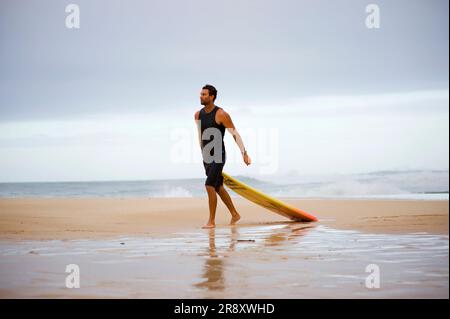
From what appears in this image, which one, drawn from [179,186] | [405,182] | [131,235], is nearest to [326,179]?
[405,182]

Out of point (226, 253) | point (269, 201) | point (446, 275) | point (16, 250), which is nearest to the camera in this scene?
point (446, 275)

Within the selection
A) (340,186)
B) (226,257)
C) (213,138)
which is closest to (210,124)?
(213,138)

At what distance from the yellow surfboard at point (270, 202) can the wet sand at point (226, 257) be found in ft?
0.66

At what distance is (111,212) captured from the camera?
922 centimetres

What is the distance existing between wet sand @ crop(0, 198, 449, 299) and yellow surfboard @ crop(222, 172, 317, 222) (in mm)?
202

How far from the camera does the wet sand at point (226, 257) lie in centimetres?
321

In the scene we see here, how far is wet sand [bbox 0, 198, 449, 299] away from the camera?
10.5 ft

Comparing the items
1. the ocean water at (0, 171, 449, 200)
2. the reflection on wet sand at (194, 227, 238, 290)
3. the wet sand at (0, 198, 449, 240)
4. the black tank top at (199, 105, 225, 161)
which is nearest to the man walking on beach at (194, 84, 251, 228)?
the black tank top at (199, 105, 225, 161)

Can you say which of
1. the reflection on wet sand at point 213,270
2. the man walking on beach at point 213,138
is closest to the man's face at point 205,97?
the man walking on beach at point 213,138

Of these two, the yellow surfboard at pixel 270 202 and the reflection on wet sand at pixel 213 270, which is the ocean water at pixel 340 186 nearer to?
the yellow surfboard at pixel 270 202

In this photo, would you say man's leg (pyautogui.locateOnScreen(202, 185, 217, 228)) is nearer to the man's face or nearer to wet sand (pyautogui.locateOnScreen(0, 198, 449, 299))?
wet sand (pyautogui.locateOnScreen(0, 198, 449, 299))

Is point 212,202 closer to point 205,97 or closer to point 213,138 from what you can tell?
point 213,138

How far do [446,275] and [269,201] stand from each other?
4.09 metres
